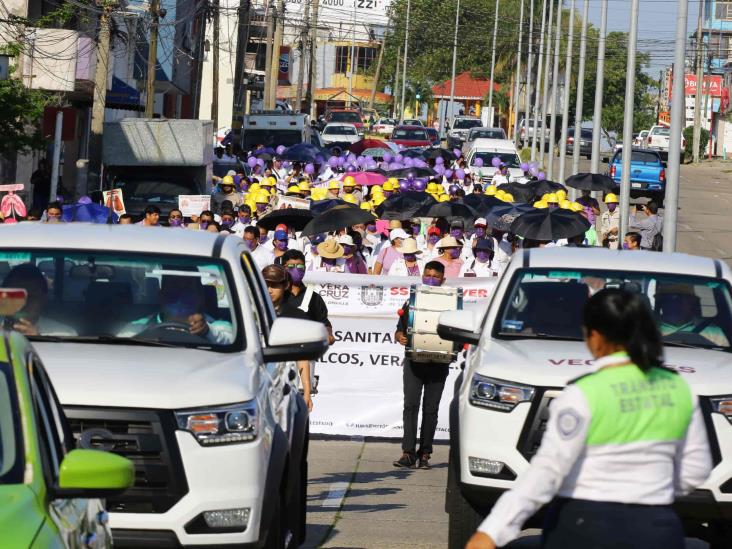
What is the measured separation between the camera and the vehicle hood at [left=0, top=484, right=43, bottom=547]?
3914mm

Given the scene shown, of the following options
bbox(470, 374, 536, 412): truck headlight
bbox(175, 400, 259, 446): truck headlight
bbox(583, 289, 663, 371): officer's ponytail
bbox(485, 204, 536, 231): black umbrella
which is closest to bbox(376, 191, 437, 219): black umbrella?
bbox(485, 204, 536, 231): black umbrella

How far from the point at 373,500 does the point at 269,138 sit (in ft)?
125

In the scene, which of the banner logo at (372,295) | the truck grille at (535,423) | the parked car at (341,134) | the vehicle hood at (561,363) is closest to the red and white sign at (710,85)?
the parked car at (341,134)

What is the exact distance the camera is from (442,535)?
33.7ft

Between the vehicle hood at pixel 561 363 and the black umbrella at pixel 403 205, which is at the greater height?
the black umbrella at pixel 403 205

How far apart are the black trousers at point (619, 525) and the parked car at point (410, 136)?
2363 inches

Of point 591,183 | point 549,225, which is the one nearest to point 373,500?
point 549,225

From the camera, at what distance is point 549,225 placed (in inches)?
871

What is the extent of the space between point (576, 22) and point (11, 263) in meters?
99.7

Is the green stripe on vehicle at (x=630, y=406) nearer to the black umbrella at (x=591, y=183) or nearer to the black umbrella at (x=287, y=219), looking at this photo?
the black umbrella at (x=287, y=219)

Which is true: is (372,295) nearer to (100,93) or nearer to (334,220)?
(334,220)

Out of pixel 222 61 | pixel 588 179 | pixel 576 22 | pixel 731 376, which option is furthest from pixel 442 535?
pixel 576 22

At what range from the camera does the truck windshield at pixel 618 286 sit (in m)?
9.43

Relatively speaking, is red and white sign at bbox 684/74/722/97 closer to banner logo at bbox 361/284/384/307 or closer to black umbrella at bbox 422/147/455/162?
black umbrella at bbox 422/147/455/162
